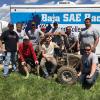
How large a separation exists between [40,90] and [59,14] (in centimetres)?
613

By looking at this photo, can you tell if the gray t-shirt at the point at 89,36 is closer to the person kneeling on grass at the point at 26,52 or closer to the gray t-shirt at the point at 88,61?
the gray t-shirt at the point at 88,61

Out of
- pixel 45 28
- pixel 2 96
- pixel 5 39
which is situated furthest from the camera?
pixel 45 28

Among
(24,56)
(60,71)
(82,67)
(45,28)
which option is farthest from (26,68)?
(45,28)

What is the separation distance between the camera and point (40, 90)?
1329 centimetres

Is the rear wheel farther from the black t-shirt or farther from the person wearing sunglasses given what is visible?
the black t-shirt

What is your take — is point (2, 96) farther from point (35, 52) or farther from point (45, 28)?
point (45, 28)

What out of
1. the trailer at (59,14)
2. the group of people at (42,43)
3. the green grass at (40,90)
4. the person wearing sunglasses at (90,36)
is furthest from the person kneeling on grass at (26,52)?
the trailer at (59,14)

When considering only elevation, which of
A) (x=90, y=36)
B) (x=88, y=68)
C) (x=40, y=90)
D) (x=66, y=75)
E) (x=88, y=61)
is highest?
(x=90, y=36)

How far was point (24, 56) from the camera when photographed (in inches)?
583

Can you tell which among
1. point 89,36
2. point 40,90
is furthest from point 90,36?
point 40,90

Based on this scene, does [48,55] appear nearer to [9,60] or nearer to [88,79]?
[9,60]

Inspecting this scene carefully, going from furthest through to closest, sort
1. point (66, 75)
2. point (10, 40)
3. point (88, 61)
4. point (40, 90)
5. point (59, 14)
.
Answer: point (59, 14) < point (10, 40) < point (66, 75) < point (40, 90) < point (88, 61)

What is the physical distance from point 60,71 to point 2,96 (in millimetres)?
2167

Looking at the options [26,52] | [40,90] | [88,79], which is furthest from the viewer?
[26,52]
